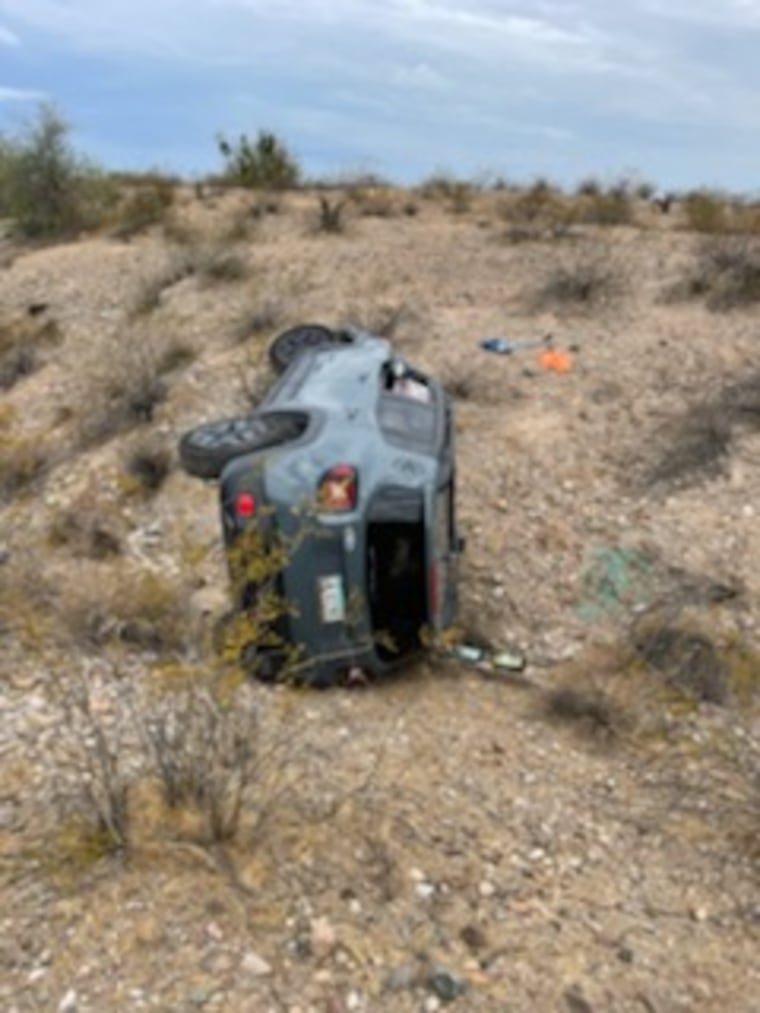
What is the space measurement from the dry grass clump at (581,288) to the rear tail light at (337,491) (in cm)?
543

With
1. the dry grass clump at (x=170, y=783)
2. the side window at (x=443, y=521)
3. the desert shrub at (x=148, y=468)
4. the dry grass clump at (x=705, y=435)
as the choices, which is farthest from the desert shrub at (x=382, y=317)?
the dry grass clump at (x=170, y=783)

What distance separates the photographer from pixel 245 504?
4.49 meters

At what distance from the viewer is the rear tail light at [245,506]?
14.7ft

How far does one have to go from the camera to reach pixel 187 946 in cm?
316

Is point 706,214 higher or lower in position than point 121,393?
higher

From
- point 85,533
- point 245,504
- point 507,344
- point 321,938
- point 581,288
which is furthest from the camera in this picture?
point 581,288

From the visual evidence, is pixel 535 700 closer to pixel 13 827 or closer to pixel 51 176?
pixel 13 827

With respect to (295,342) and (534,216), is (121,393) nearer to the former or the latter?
(295,342)

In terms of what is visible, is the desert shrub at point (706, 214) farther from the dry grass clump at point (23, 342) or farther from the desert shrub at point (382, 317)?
the dry grass clump at point (23, 342)

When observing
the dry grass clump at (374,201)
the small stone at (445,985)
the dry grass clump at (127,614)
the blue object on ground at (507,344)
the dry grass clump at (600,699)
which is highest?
the dry grass clump at (374,201)

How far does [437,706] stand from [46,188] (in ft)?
Answer: 38.4

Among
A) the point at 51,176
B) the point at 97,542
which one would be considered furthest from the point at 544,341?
the point at 51,176

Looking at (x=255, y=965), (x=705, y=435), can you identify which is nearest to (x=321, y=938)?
(x=255, y=965)

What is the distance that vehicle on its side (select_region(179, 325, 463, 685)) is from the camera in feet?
14.8
